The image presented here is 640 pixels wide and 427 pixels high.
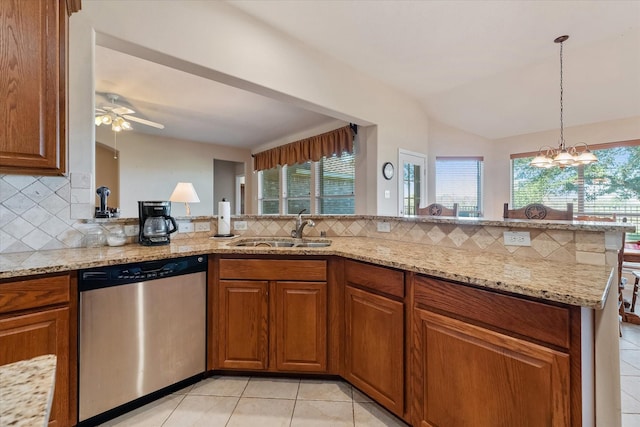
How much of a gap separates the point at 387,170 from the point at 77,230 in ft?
10.9

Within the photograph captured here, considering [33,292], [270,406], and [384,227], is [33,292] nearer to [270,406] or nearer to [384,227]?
[270,406]

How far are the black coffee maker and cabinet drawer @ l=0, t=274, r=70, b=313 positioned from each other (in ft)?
1.89

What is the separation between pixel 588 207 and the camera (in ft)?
14.0

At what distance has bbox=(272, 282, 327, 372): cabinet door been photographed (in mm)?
1778

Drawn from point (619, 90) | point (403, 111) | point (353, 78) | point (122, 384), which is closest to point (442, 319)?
point (122, 384)

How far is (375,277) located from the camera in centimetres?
153

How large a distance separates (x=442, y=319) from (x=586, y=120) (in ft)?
16.0

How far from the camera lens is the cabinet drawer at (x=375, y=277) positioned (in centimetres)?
141

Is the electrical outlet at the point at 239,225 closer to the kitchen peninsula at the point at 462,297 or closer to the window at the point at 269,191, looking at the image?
the kitchen peninsula at the point at 462,297

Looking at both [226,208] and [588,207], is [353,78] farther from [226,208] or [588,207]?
[588,207]

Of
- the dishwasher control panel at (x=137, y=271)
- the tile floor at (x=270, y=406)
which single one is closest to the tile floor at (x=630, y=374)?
the tile floor at (x=270, y=406)

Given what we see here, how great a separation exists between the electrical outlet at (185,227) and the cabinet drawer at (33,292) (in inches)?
35.6

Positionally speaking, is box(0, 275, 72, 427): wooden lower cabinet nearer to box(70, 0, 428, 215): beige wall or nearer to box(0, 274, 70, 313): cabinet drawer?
box(0, 274, 70, 313): cabinet drawer

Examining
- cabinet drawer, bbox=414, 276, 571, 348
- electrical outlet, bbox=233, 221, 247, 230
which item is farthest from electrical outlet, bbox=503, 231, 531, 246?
electrical outlet, bbox=233, 221, 247, 230
